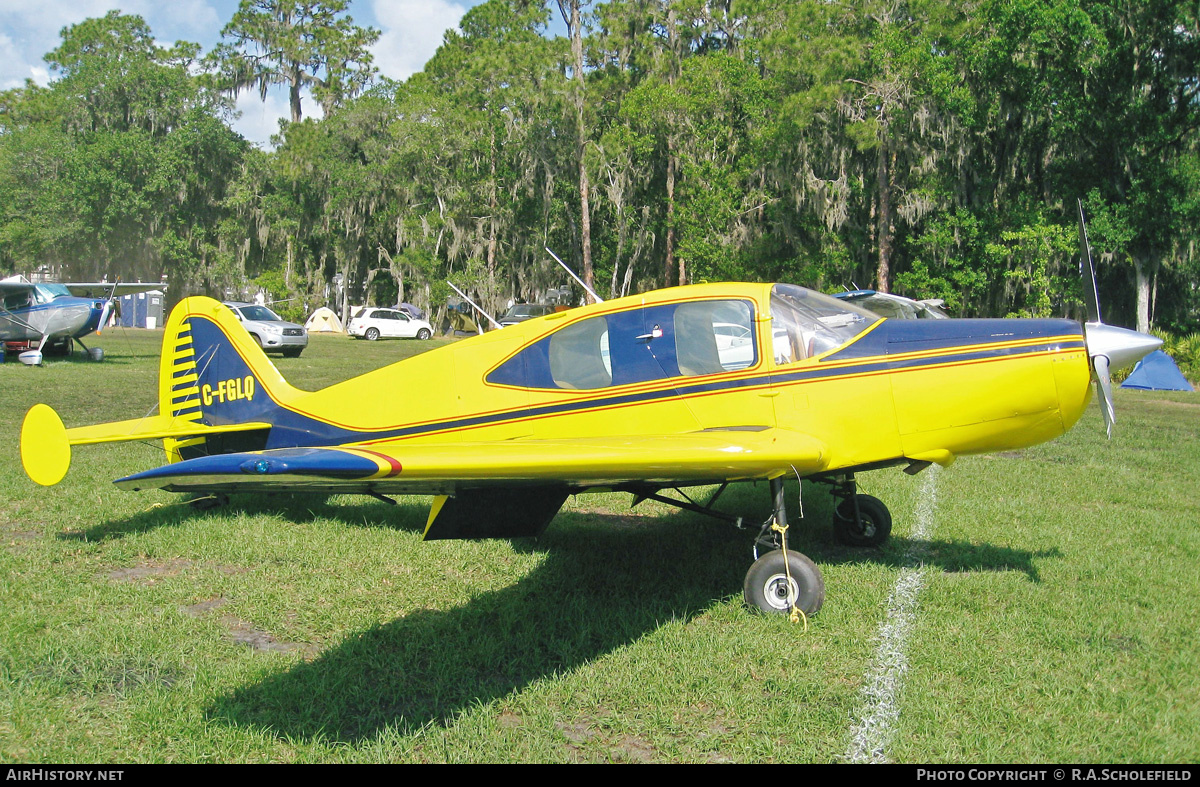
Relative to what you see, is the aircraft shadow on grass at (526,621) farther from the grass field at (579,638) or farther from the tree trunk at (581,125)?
the tree trunk at (581,125)

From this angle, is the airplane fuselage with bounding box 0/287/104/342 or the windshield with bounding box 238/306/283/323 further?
the windshield with bounding box 238/306/283/323

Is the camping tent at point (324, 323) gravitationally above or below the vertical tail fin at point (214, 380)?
above

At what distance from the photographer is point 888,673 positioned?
14.1 ft

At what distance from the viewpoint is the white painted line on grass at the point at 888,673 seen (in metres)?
3.60

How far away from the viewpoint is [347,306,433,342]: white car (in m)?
42.0

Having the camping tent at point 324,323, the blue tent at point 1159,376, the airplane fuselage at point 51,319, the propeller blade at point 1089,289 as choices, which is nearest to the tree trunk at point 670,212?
the camping tent at point 324,323

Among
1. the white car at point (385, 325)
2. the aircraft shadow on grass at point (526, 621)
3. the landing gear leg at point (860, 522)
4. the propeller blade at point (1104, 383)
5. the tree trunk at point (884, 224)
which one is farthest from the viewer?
the white car at point (385, 325)

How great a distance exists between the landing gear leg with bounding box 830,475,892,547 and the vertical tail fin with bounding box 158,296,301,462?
15.2 feet

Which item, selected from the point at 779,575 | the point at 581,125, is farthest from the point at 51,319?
the point at 581,125

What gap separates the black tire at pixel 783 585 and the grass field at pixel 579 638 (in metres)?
0.11

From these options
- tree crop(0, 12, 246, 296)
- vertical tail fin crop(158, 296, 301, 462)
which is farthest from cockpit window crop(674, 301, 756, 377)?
tree crop(0, 12, 246, 296)

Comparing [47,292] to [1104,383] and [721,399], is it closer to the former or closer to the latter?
[721,399]

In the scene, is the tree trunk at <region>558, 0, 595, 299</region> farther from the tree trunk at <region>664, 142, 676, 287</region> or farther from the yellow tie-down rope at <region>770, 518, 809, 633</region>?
the yellow tie-down rope at <region>770, 518, 809, 633</region>
